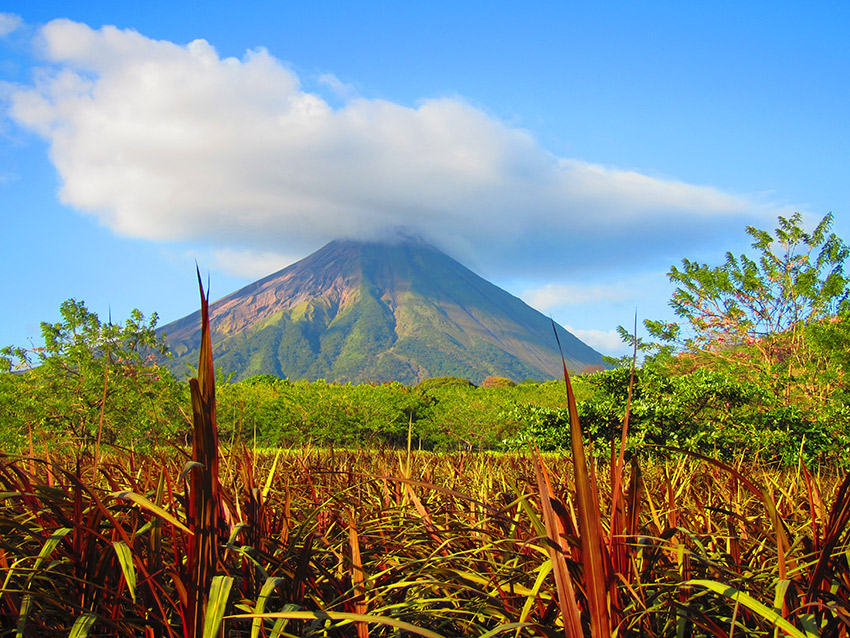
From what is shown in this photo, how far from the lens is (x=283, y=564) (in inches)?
78.2

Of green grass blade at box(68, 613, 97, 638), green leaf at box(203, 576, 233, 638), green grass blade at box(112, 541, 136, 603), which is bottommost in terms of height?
green grass blade at box(68, 613, 97, 638)

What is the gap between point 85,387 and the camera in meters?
11.6

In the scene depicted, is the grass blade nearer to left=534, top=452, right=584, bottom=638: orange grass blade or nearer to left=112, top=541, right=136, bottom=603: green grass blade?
left=534, top=452, right=584, bottom=638: orange grass blade

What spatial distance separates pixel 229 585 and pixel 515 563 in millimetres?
1098

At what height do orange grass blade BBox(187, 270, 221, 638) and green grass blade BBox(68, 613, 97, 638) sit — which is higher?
orange grass blade BBox(187, 270, 221, 638)

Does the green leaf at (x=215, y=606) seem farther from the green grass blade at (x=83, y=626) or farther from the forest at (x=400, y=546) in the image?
the green grass blade at (x=83, y=626)

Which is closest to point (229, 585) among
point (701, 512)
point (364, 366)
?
point (701, 512)

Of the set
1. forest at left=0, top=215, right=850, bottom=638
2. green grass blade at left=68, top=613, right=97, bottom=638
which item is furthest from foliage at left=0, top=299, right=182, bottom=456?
green grass blade at left=68, top=613, right=97, bottom=638

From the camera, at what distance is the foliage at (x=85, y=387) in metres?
11.4

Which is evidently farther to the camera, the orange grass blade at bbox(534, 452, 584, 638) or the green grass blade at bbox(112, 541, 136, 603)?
the green grass blade at bbox(112, 541, 136, 603)

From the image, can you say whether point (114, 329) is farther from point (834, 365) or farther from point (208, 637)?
point (834, 365)

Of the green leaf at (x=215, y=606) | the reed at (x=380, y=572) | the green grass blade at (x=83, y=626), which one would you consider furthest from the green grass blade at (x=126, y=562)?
the green leaf at (x=215, y=606)

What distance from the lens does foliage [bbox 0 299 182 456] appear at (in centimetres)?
1144

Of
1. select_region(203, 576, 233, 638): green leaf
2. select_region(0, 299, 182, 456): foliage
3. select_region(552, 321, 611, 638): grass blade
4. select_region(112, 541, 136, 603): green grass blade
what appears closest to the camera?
select_region(552, 321, 611, 638): grass blade
